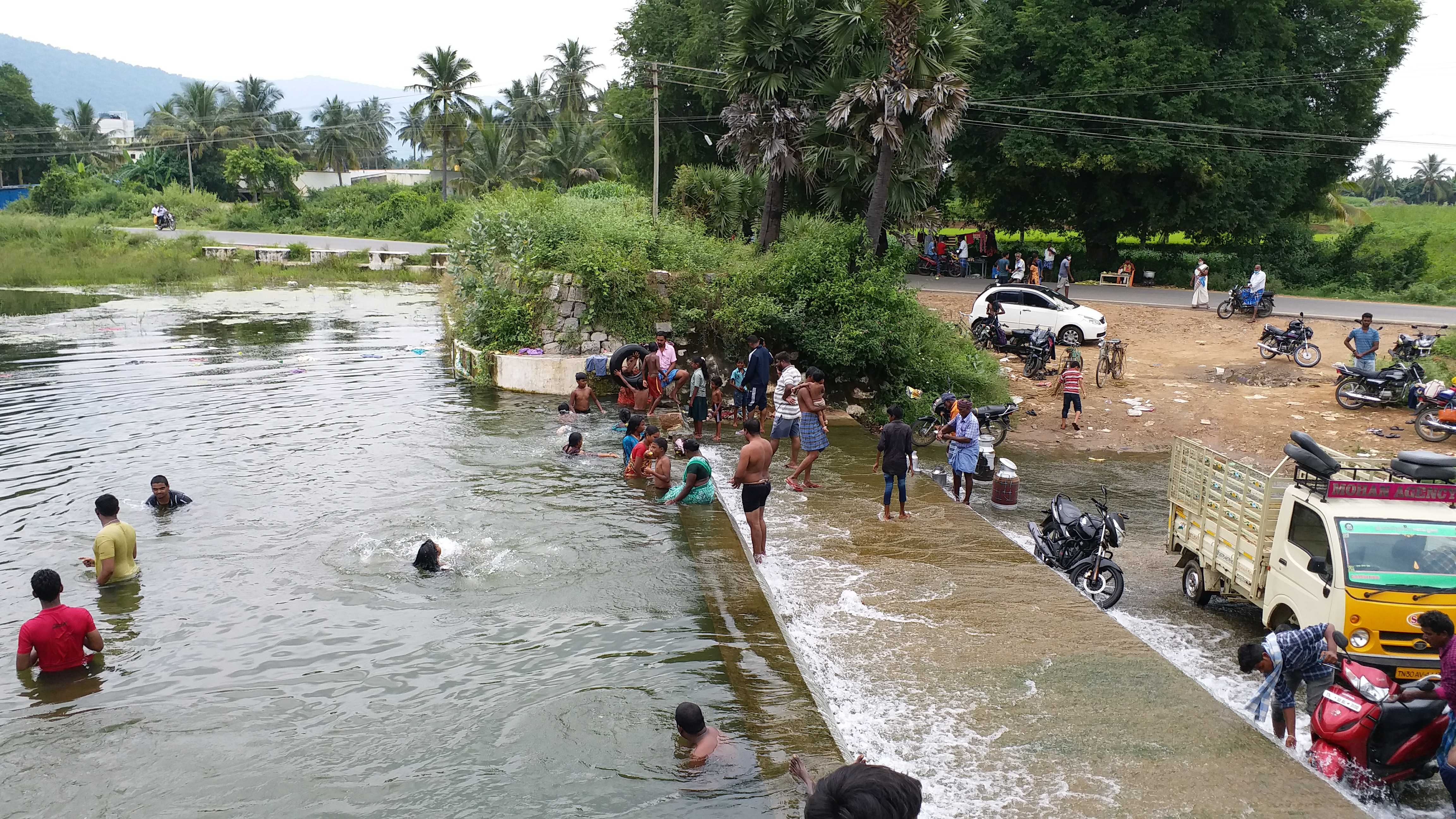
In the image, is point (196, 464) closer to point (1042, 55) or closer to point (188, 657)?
point (188, 657)

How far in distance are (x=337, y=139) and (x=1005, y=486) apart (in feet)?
272

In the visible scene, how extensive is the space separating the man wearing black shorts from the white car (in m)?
10.8

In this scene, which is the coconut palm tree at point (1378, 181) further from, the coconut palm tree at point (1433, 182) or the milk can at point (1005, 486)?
the milk can at point (1005, 486)

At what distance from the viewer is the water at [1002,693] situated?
6.45 meters

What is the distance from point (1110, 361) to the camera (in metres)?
23.2

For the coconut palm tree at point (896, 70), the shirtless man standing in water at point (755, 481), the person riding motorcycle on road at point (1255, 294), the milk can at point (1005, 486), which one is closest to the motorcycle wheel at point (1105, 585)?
the milk can at point (1005, 486)

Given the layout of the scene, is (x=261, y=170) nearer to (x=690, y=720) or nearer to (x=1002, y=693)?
(x=690, y=720)

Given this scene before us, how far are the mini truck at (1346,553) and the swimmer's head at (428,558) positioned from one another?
27.7ft

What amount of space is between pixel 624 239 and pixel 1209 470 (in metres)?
14.2

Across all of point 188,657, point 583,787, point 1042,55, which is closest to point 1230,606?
point 583,787

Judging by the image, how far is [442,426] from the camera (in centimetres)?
1791

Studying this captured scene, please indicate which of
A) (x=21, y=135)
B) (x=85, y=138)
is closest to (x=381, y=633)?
(x=21, y=135)

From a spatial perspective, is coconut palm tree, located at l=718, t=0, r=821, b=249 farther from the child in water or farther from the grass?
the grass

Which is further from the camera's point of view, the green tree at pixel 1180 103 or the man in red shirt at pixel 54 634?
the green tree at pixel 1180 103
